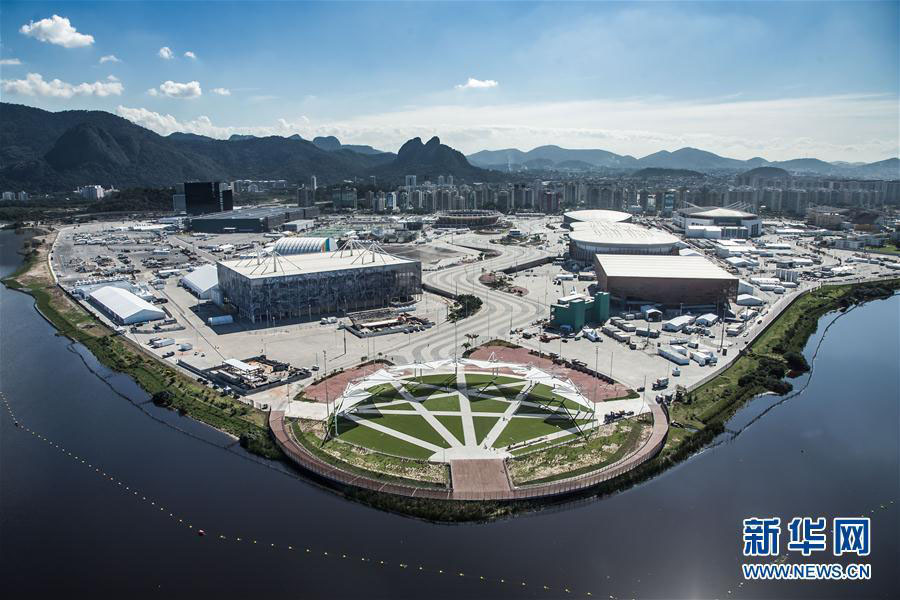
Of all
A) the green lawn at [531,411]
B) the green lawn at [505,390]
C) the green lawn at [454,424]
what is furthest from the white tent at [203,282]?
the green lawn at [531,411]

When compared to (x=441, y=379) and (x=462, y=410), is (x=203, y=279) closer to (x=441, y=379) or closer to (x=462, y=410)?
(x=441, y=379)

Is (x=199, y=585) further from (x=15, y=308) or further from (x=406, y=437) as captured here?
(x=15, y=308)

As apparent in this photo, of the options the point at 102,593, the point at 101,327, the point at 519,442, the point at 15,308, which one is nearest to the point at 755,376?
the point at 519,442

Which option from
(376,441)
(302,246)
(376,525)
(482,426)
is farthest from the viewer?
(302,246)

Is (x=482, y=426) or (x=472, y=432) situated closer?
(x=472, y=432)

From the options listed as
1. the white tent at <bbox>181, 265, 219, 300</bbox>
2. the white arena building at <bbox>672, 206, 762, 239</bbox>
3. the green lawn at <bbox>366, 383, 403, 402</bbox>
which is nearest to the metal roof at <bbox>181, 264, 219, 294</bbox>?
the white tent at <bbox>181, 265, 219, 300</bbox>

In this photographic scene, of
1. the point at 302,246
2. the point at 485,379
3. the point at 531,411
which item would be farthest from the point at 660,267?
the point at 302,246

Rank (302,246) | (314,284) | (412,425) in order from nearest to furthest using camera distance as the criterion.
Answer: (412,425)
(314,284)
(302,246)
